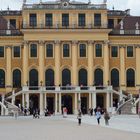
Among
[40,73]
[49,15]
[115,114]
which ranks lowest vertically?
[115,114]

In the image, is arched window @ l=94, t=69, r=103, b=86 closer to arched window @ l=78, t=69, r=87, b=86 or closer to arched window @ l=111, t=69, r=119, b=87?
arched window @ l=78, t=69, r=87, b=86

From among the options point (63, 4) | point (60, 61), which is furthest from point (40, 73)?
point (63, 4)

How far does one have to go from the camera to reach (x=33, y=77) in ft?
282

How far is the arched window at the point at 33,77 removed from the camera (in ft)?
281

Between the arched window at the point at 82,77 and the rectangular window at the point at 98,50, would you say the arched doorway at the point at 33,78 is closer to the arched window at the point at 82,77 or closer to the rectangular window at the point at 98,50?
the arched window at the point at 82,77

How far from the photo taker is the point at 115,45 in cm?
8750

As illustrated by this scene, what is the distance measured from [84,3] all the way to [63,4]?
3854mm

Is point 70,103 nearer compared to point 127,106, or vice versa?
point 127,106

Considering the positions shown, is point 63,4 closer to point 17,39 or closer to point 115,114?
point 17,39

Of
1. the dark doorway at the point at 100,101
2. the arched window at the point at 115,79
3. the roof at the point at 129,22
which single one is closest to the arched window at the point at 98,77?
the dark doorway at the point at 100,101

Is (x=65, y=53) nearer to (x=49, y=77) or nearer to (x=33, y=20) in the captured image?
(x=49, y=77)

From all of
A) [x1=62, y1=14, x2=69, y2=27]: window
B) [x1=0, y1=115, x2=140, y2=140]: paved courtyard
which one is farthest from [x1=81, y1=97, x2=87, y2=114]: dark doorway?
[x1=0, y1=115, x2=140, y2=140]: paved courtyard

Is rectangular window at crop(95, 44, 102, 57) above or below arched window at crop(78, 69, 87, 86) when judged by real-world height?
above

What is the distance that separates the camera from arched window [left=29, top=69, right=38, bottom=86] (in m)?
85.6
